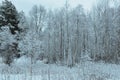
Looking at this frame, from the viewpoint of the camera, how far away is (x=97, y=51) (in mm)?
40438

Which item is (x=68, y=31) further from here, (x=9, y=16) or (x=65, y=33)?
(x=9, y=16)

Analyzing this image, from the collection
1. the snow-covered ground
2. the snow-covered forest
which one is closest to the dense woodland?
the snow-covered forest

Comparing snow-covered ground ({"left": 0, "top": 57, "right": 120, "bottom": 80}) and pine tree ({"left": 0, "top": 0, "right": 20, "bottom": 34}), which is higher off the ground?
pine tree ({"left": 0, "top": 0, "right": 20, "bottom": 34})

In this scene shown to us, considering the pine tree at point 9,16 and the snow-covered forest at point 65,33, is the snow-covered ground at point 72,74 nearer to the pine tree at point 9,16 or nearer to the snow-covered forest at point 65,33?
the snow-covered forest at point 65,33

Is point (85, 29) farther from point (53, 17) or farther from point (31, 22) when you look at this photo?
point (31, 22)

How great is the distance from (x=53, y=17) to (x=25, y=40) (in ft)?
72.8

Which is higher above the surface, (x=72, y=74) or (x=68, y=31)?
(x=68, y=31)

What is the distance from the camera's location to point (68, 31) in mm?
38438

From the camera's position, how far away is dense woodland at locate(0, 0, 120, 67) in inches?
1101

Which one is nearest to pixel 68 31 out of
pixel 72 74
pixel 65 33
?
pixel 65 33

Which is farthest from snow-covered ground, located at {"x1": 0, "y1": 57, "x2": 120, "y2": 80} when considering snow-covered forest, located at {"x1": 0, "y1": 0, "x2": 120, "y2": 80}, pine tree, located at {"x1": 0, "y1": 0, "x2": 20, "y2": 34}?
pine tree, located at {"x1": 0, "y1": 0, "x2": 20, "y2": 34}

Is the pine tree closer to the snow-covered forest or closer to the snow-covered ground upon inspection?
the snow-covered forest

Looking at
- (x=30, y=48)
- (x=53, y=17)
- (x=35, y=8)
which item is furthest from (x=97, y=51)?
(x=30, y=48)

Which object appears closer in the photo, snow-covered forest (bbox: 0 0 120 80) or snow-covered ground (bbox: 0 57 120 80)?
snow-covered ground (bbox: 0 57 120 80)
